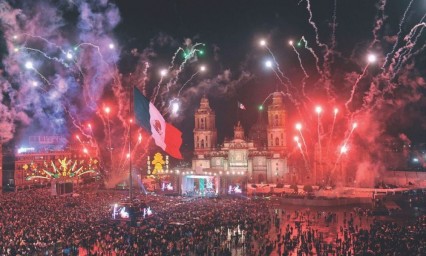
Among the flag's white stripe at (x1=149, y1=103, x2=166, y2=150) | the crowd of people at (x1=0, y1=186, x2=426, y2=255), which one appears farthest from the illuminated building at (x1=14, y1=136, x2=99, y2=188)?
the flag's white stripe at (x1=149, y1=103, x2=166, y2=150)

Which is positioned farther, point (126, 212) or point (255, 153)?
point (255, 153)

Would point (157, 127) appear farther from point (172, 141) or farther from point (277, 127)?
point (277, 127)

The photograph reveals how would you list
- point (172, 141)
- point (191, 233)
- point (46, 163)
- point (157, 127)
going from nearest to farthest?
point (191, 233) < point (157, 127) < point (172, 141) < point (46, 163)

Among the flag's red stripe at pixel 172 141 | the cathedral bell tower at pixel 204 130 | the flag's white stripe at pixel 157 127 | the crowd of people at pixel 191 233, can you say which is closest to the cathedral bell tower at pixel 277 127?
the cathedral bell tower at pixel 204 130

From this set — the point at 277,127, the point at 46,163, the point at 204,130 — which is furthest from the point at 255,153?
the point at 46,163

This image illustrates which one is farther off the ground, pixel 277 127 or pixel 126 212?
pixel 277 127

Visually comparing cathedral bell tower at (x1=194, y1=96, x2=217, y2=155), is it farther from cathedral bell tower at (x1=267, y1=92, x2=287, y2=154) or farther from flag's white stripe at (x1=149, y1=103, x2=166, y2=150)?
flag's white stripe at (x1=149, y1=103, x2=166, y2=150)

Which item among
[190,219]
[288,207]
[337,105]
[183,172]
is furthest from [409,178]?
[190,219]
